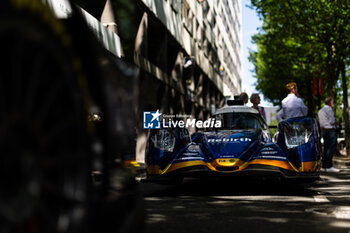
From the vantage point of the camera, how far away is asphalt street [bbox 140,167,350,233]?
4184mm

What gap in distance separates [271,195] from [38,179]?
214 inches

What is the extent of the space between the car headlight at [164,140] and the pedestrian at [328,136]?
18.8 ft

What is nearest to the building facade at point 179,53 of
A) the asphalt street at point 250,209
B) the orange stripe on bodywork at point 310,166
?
the asphalt street at point 250,209

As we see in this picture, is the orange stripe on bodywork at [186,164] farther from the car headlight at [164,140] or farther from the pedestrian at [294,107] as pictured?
the pedestrian at [294,107]

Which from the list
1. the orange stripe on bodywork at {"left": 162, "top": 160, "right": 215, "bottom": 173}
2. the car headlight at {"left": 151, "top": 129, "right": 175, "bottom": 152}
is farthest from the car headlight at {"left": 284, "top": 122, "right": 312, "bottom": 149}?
the car headlight at {"left": 151, "top": 129, "right": 175, "bottom": 152}

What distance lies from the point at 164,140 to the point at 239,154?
115 cm

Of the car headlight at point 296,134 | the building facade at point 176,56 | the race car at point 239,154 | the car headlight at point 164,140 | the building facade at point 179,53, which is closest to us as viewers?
the race car at point 239,154

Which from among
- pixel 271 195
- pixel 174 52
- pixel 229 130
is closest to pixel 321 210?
pixel 271 195

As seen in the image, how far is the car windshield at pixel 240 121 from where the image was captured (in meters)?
8.27

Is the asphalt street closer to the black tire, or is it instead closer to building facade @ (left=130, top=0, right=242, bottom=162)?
the black tire

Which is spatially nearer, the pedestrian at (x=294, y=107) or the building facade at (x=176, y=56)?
the pedestrian at (x=294, y=107)

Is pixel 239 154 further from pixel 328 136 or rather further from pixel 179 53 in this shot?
pixel 179 53

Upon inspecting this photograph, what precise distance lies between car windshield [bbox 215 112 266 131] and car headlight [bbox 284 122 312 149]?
0.99 meters

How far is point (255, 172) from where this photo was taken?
6750 millimetres
